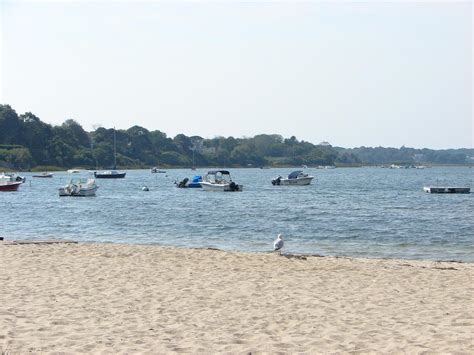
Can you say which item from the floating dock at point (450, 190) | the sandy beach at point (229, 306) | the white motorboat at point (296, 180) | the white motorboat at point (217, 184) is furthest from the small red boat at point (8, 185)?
the sandy beach at point (229, 306)

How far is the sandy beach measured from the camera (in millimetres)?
9797

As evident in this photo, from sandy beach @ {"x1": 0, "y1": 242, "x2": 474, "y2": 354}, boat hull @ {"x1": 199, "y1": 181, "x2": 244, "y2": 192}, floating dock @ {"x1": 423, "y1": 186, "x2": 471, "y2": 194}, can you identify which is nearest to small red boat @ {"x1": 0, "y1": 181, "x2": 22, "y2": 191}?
boat hull @ {"x1": 199, "y1": 181, "x2": 244, "y2": 192}

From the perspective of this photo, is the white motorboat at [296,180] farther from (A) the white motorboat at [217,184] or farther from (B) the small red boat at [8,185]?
(B) the small red boat at [8,185]

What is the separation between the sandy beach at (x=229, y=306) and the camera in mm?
9797

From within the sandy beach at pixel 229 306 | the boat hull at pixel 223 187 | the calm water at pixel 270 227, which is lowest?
the calm water at pixel 270 227

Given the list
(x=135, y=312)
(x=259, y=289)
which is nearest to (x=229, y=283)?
(x=259, y=289)

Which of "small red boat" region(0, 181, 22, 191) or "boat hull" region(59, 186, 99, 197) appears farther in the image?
"small red boat" region(0, 181, 22, 191)

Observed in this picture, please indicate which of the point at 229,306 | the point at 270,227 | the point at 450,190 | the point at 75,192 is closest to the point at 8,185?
the point at 75,192

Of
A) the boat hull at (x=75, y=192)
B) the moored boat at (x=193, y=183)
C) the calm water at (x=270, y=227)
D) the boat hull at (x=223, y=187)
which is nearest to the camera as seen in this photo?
the calm water at (x=270, y=227)

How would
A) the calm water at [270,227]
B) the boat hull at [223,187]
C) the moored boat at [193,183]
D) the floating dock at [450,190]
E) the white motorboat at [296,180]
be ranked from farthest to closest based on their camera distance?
the white motorboat at [296,180], the moored boat at [193,183], the boat hull at [223,187], the floating dock at [450,190], the calm water at [270,227]

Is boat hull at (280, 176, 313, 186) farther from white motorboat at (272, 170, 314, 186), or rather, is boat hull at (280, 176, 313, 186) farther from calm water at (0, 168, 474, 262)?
calm water at (0, 168, 474, 262)

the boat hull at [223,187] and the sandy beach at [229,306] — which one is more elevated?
the sandy beach at [229,306]

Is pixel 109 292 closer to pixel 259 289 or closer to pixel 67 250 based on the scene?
pixel 259 289

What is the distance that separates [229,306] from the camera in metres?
12.6
